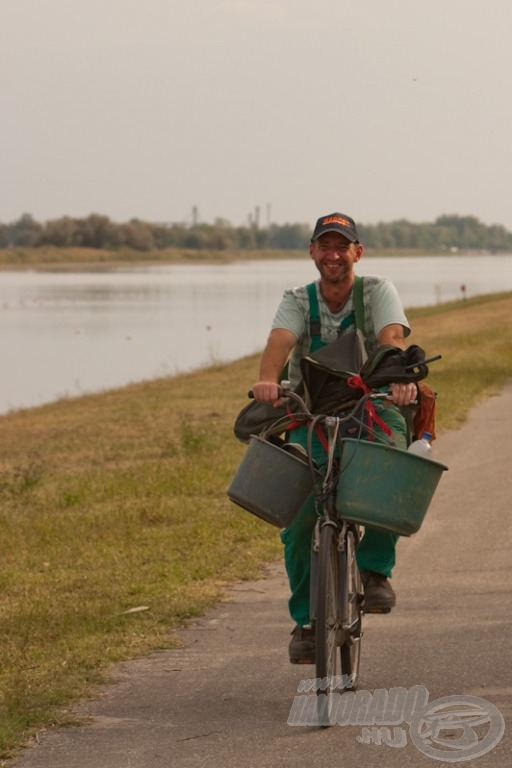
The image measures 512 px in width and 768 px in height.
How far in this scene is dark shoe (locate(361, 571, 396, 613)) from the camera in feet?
18.3

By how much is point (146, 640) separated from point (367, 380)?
6.31 feet

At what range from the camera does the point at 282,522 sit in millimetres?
5184

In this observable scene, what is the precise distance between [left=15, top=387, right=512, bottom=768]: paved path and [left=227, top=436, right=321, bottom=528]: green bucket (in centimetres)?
74

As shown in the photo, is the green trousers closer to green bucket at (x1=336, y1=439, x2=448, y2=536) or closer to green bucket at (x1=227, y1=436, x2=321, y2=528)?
green bucket at (x1=227, y1=436, x2=321, y2=528)

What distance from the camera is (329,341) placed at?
5539mm

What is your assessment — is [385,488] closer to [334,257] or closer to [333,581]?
[333,581]

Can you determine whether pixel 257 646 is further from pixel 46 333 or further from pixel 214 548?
pixel 46 333

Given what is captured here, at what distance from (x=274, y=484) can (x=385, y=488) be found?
406 millimetres

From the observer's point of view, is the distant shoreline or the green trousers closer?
the green trousers

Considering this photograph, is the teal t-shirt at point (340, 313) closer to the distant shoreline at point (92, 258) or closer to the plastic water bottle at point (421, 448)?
the plastic water bottle at point (421, 448)

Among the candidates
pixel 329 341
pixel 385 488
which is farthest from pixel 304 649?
pixel 329 341

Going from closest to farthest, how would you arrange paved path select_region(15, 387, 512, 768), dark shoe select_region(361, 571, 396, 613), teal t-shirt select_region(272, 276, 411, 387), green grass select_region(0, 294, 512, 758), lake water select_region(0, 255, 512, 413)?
1. paved path select_region(15, 387, 512, 768)
2. teal t-shirt select_region(272, 276, 411, 387)
3. dark shoe select_region(361, 571, 396, 613)
4. green grass select_region(0, 294, 512, 758)
5. lake water select_region(0, 255, 512, 413)

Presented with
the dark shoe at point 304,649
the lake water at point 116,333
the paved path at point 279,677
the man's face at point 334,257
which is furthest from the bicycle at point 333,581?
the lake water at point 116,333

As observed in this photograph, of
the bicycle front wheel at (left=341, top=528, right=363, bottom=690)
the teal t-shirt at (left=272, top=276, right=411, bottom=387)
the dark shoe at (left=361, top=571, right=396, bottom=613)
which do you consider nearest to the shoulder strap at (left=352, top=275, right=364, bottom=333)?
the teal t-shirt at (left=272, top=276, right=411, bottom=387)
